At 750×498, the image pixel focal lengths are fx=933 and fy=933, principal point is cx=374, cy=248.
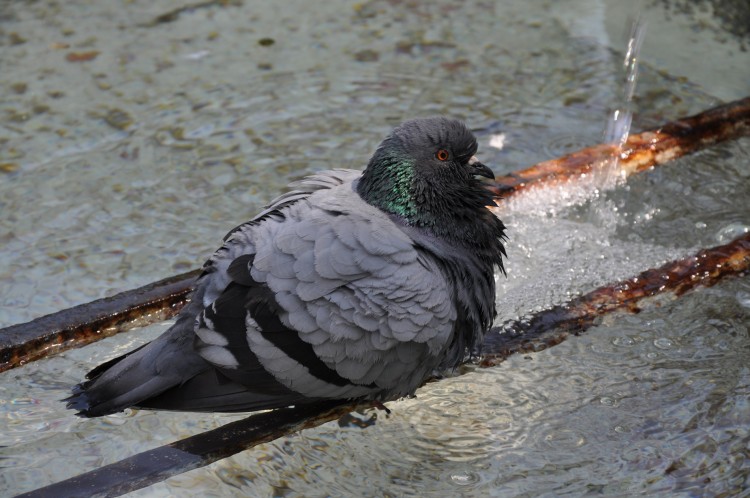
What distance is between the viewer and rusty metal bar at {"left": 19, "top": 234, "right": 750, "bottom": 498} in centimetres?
270

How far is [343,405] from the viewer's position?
3203mm

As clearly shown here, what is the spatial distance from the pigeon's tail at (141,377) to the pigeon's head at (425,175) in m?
0.85

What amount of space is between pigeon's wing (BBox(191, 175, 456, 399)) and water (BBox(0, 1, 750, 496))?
0.48 m

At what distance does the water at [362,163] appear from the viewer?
3320mm

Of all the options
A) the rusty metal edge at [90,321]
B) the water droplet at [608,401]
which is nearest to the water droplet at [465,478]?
the water droplet at [608,401]

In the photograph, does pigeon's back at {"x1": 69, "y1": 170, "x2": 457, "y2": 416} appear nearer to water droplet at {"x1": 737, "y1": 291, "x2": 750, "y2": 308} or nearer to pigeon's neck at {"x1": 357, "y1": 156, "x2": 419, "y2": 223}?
pigeon's neck at {"x1": 357, "y1": 156, "x2": 419, "y2": 223}

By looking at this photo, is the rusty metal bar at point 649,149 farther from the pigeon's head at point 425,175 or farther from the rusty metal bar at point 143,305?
the pigeon's head at point 425,175

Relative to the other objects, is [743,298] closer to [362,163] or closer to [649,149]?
[649,149]

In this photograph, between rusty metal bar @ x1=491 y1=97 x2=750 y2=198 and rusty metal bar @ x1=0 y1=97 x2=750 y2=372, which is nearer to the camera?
rusty metal bar @ x1=0 y1=97 x2=750 y2=372

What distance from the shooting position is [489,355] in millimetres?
3283

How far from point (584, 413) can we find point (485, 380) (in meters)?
0.42

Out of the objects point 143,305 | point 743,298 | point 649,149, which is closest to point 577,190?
point 649,149

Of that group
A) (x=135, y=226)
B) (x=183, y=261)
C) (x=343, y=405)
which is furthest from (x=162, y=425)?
(x=135, y=226)

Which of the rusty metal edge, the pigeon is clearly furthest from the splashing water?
the rusty metal edge
